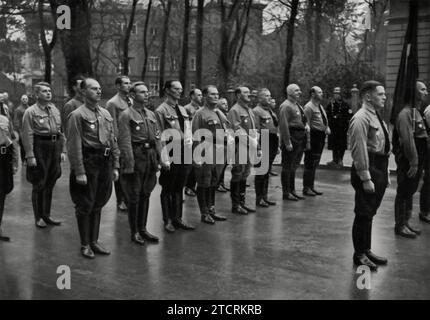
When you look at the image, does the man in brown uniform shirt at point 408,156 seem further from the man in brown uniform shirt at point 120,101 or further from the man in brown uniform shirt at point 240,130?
the man in brown uniform shirt at point 120,101

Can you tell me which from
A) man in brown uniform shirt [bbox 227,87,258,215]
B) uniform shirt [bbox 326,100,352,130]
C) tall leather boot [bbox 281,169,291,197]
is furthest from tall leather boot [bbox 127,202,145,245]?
uniform shirt [bbox 326,100,352,130]

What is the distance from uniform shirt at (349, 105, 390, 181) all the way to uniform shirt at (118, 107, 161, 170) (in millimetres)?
2418

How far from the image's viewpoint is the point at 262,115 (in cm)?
973

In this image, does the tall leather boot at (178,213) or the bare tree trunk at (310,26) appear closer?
the tall leather boot at (178,213)

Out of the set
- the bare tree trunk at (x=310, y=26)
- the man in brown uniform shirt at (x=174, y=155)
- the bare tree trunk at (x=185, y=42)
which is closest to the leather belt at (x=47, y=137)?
the man in brown uniform shirt at (x=174, y=155)

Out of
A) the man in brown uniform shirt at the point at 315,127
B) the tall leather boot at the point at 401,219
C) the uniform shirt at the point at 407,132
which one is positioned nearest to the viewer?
the uniform shirt at the point at 407,132

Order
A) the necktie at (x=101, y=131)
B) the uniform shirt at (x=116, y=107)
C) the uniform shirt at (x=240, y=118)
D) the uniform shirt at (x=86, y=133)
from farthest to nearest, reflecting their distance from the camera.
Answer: the uniform shirt at (x=240, y=118), the uniform shirt at (x=116, y=107), the necktie at (x=101, y=131), the uniform shirt at (x=86, y=133)

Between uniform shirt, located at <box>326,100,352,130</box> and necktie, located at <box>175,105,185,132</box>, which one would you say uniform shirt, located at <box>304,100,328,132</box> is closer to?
necktie, located at <box>175,105,185,132</box>

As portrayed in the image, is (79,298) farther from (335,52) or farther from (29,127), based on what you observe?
(335,52)

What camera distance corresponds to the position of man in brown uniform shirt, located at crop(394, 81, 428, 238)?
7.04 meters

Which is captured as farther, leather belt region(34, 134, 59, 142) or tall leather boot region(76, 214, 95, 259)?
leather belt region(34, 134, 59, 142)

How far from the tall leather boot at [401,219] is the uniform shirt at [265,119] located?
286cm

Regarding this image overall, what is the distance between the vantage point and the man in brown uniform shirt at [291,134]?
991cm
